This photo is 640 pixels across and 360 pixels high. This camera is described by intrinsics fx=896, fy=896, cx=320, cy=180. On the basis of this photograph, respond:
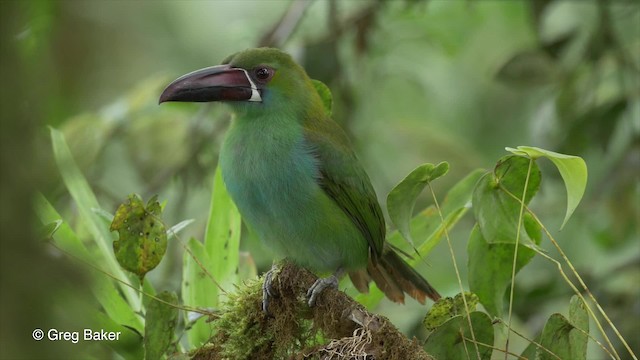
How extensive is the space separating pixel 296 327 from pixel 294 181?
0.64 meters

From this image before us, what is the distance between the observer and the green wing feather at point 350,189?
2.82m

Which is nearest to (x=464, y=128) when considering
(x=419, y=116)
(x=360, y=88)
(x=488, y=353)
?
(x=419, y=116)

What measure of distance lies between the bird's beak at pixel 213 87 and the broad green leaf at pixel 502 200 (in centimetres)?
98

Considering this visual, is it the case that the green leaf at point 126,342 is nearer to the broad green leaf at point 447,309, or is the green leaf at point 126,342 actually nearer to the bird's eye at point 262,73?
the broad green leaf at point 447,309

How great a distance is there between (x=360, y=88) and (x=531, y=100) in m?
2.18

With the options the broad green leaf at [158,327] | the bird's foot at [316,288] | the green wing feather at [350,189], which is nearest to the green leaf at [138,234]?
the broad green leaf at [158,327]

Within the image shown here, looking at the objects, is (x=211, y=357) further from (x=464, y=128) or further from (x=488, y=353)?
(x=464, y=128)

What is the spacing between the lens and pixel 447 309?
87.4 inches

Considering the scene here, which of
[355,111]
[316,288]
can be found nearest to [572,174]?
[316,288]

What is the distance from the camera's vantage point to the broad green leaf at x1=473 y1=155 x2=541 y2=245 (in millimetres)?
2203

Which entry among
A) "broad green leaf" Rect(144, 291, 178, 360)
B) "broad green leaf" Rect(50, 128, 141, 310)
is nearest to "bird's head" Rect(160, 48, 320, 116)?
"broad green leaf" Rect(50, 128, 141, 310)

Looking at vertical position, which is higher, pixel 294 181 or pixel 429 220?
pixel 294 181

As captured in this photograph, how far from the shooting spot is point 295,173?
9.12 feet

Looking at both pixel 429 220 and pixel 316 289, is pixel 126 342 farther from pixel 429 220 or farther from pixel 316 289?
pixel 429 220
